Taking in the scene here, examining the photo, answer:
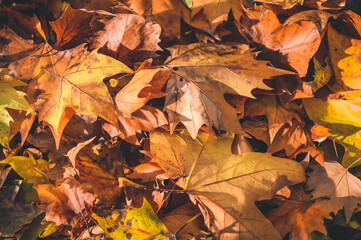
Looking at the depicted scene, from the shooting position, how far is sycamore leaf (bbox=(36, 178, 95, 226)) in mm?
1140

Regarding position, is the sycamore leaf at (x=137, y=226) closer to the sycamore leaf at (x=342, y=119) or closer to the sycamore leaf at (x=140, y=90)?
the sycamore leaf at (x=140, y=90)

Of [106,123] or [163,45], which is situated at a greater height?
[163,45]

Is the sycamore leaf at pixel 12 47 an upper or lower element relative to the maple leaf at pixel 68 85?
upper

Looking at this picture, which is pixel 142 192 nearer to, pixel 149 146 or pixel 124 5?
pixel 149 146

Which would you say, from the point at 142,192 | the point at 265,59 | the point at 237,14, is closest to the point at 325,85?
the point at 265,59

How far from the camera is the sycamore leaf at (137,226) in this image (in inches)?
41.8

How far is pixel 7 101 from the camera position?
44.7 inches

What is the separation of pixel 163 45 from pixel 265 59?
1.41 feet

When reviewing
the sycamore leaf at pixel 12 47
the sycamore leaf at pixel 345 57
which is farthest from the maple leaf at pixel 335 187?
the sycamore leaf at pixel 12 47

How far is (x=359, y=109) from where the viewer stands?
1209 mm

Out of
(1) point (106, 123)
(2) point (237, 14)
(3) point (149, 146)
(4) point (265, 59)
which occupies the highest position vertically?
(2) point (237, 14)

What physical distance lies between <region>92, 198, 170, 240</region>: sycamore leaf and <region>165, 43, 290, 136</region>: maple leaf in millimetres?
333

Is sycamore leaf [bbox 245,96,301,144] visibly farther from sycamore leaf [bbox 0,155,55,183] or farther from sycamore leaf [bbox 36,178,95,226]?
sycamore leaf [bbox 0,155,55,183]

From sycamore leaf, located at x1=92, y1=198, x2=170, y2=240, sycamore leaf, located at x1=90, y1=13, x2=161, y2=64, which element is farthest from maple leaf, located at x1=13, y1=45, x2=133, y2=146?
sycamore leaf, located at x1=92, y1=198, x2=170, y2=240
